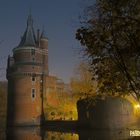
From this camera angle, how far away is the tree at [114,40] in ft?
25.3

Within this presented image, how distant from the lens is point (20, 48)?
179ft

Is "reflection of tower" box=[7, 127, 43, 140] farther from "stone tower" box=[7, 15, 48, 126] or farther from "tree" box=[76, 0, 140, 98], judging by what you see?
"tree" box=[76, 0, 140, 98]

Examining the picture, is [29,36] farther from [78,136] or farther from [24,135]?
[78,136]

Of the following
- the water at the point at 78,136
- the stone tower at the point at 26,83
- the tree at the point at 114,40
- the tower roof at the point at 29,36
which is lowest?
the water at the point at 78,136

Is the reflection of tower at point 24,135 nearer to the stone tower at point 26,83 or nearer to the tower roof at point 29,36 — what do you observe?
the stone tower at point 26,83

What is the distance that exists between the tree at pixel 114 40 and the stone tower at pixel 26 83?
43.8 m

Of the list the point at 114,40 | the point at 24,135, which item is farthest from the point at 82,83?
the point at 114,40

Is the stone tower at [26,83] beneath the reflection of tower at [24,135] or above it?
above

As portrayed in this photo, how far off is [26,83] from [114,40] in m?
46.1

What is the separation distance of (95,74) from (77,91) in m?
31.7

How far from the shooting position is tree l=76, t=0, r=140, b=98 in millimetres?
7727

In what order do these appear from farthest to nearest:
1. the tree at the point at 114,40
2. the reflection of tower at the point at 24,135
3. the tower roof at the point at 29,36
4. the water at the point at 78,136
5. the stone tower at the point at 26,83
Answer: the tower roof at the point at 29,36
the stone tower at the point at 26,83
the reflection of tower at the point at 24,135
the water at the point at 78,136
the tree at the point at 114,40

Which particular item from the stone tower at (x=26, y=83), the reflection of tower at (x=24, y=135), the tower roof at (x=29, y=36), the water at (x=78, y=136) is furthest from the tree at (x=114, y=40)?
the tower roof at (x=29, y=36)

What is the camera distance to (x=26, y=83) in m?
53.5
